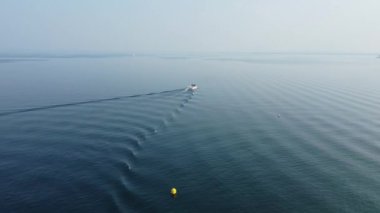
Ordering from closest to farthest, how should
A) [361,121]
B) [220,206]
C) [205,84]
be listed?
[220,206] < [361,121] < [205,84]

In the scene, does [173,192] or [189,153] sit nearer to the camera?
[173,192]

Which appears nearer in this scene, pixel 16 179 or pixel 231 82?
pixel 16 179

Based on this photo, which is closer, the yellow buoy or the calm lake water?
the calm lake water

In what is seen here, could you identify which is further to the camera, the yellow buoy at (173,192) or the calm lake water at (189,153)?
the yellow buoy at (173,192)

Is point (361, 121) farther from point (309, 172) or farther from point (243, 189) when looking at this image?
point (243, 189)

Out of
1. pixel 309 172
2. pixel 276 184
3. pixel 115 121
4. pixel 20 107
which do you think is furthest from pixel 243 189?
pixel 20 107

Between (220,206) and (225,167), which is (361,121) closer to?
(225,167)

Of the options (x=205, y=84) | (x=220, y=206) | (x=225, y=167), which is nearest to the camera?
(x=220, y=206)
